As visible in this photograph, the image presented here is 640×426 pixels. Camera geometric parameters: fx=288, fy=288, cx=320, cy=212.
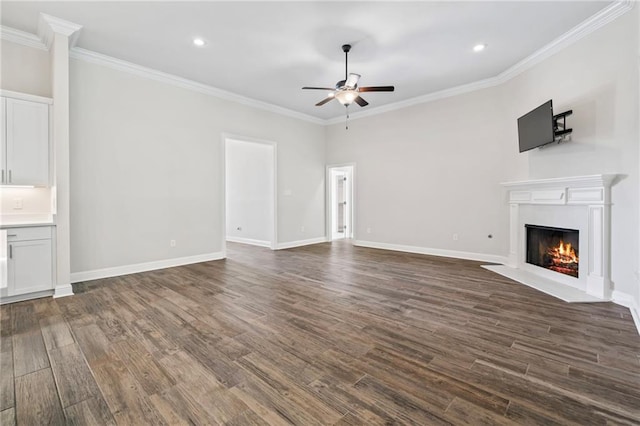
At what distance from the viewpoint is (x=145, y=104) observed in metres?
4.71

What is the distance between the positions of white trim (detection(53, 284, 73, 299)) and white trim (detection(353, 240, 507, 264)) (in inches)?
215

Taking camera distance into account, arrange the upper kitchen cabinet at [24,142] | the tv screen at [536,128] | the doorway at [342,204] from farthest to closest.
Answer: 1. the doorway at [342,204]
2. the tv screen at [536,128]
3. the upper kitchen cabinet at [24,142]

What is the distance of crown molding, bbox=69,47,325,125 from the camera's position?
13.6 feet

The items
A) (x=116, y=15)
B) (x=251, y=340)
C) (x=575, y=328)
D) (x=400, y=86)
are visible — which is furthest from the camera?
(x=400, y=86)

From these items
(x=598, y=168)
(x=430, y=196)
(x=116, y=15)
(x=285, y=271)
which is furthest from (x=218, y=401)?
(x=430, y=196)

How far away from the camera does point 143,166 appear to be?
470 cm

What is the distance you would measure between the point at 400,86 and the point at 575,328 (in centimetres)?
458

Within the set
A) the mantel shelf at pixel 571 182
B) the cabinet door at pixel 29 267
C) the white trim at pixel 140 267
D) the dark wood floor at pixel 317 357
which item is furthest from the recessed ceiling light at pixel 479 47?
the cabinet door at pixel 29 267

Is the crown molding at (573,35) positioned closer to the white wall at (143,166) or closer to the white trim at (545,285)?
the white trim at (545,285)

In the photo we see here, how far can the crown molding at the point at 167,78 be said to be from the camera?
163 inches

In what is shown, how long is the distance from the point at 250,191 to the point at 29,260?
4791 mm

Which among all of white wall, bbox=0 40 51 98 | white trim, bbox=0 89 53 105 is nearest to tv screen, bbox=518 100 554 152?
white trim, bbox=0 89 53 105

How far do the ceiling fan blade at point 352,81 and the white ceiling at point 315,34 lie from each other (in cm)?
49

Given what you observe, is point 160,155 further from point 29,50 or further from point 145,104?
point 29,50
